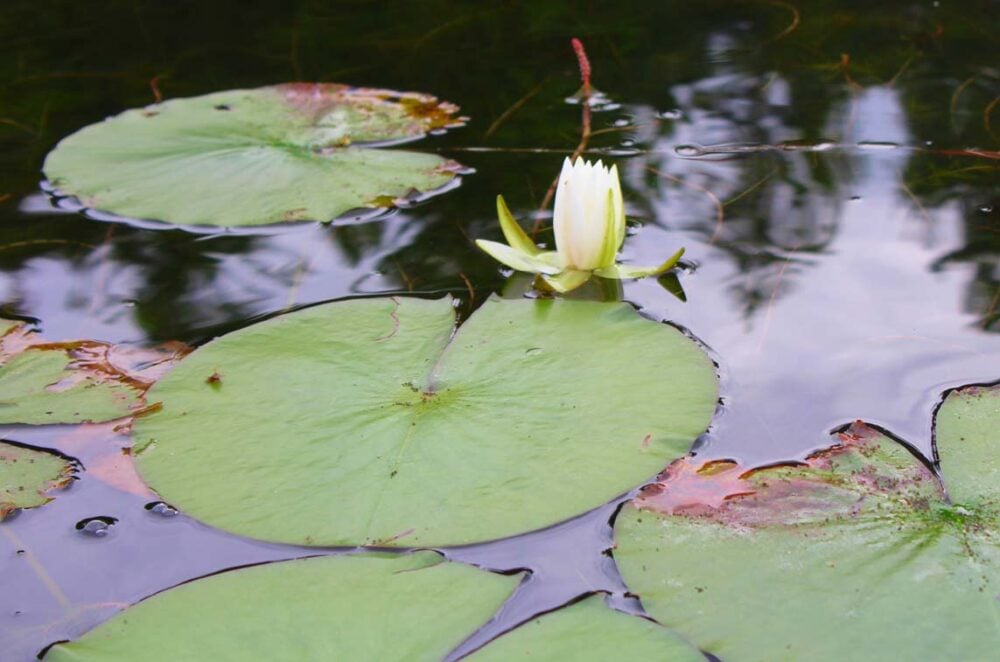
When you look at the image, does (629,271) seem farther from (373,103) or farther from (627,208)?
(373,103)

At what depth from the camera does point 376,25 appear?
3.10 metres

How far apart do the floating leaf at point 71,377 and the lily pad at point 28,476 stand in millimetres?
70

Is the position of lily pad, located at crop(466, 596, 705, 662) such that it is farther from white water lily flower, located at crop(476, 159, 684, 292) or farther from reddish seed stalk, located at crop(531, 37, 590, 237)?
reddish seed stalk, located at crop(531, 37, 590, 237)

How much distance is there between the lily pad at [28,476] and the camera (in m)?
1.27

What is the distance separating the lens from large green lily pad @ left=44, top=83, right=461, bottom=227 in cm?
199

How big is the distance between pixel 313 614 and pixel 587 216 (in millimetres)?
831

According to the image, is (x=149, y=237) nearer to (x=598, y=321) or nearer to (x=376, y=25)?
(x=598, y=321)

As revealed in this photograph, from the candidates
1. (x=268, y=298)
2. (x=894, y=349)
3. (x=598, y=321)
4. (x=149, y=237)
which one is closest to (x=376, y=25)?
(x=149, y=237)

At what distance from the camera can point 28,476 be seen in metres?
1.30

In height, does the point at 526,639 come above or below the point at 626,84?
below

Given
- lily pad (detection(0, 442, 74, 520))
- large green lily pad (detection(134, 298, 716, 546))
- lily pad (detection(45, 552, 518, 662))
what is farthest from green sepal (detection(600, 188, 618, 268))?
lily pad (detection(0, 442, 74, 520))

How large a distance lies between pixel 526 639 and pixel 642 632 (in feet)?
0.39

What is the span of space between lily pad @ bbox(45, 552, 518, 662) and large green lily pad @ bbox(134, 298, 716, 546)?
0.07m

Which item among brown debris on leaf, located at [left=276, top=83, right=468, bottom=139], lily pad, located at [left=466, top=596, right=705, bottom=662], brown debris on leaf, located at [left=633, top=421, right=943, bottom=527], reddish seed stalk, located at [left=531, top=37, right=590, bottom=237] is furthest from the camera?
brown debris on leaf, located at [left=276, top=83, right=468, bottom=139]
